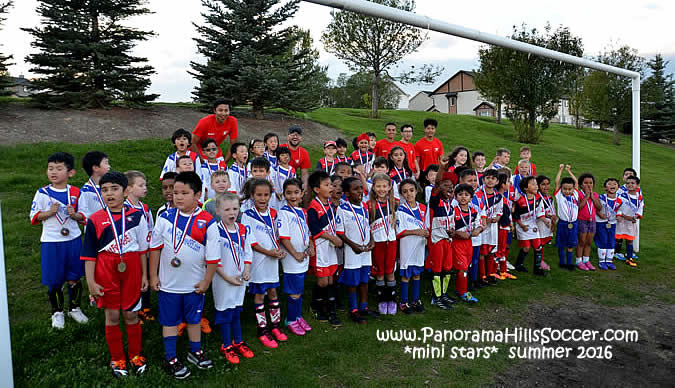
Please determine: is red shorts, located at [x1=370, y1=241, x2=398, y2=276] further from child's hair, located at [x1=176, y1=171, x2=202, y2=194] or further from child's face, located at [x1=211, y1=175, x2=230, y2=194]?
child's hair, located at [x1=176, y1=171, x2=202, y2=194]

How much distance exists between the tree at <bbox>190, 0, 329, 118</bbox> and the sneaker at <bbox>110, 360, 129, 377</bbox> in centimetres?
1076

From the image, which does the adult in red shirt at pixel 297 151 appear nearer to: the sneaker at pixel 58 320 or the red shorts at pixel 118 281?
the red shorts at pixel 118 281

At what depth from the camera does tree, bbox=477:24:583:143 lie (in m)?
22.0

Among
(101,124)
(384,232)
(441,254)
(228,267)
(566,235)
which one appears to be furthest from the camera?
(101,124)

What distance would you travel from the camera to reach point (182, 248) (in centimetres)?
375

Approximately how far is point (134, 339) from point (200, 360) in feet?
2.06

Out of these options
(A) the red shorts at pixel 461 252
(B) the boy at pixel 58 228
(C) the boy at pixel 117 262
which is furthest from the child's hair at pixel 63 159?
(A) the red shorts at pixel 461 252

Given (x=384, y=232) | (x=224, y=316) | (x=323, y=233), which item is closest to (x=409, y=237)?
(x=384, y=232)

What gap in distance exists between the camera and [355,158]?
720 centimetres

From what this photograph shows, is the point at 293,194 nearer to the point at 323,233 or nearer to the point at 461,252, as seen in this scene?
the point at 323,233

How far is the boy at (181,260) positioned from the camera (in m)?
3.75

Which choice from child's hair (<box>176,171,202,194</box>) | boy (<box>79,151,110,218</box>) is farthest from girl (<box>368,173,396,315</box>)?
boy (<box>79,151,110,218</box>)

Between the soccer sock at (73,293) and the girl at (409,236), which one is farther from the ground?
the girl at (409,236)

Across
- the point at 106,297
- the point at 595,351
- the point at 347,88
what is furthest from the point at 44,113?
the point at 347,88
